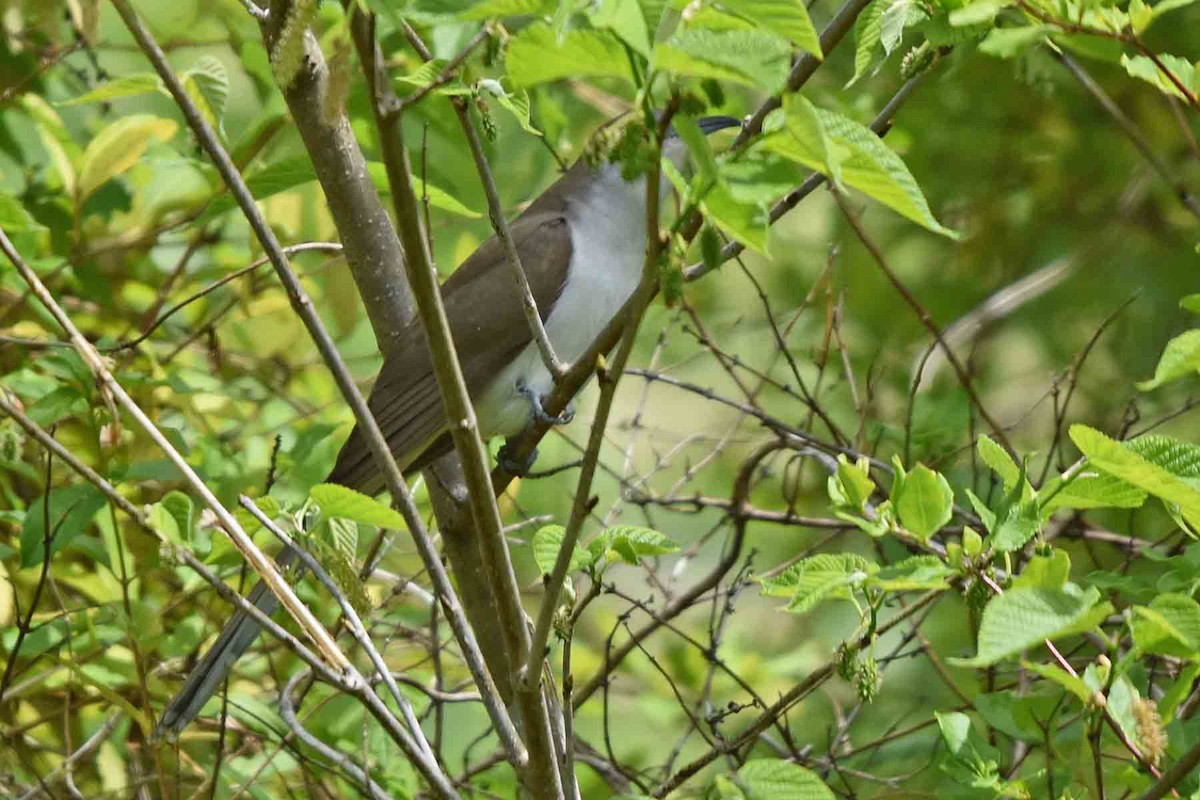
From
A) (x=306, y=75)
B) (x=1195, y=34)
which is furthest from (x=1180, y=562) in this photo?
(x=1195, y=34)

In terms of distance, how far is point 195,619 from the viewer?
330 cm

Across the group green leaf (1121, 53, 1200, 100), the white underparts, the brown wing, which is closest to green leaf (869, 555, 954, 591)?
green leaf (1121, 53, 1200, 100)

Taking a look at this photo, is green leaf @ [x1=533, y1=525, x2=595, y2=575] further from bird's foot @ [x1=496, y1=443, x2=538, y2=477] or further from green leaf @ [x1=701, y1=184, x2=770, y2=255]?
bird's foot @ [x1=496, y1=443, x2=538, y2=477]

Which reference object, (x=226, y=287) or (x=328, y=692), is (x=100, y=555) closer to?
(x=328, y=692)

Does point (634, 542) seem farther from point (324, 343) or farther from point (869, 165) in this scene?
point (869, 165)

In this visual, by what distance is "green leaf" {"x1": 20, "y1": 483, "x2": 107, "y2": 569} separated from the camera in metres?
2.68

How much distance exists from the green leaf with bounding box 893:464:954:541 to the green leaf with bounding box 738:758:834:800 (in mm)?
315

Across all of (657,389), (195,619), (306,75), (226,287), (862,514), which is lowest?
(657,389)

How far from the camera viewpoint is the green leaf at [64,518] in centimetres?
268

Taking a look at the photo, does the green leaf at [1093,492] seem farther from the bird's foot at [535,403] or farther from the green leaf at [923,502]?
the bird's foot at [535,403]

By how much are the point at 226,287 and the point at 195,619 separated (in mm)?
904

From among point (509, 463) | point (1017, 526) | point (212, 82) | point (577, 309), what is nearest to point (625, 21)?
point (1017, 526)

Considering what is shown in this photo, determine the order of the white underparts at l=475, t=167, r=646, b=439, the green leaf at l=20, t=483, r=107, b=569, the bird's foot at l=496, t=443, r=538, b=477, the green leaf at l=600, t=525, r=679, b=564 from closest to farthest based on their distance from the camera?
the green leaf at l=600, t=525, r=679, b=564
the green leaf at l=20, t=483, r=107, b=569
the bird's foot at l=496, t=443, r=538, b=477
the white underparts at l=475, t=167, r=646, b=439

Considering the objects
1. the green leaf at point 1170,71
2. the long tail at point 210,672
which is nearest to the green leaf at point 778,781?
the green leaf at point 1170,71
